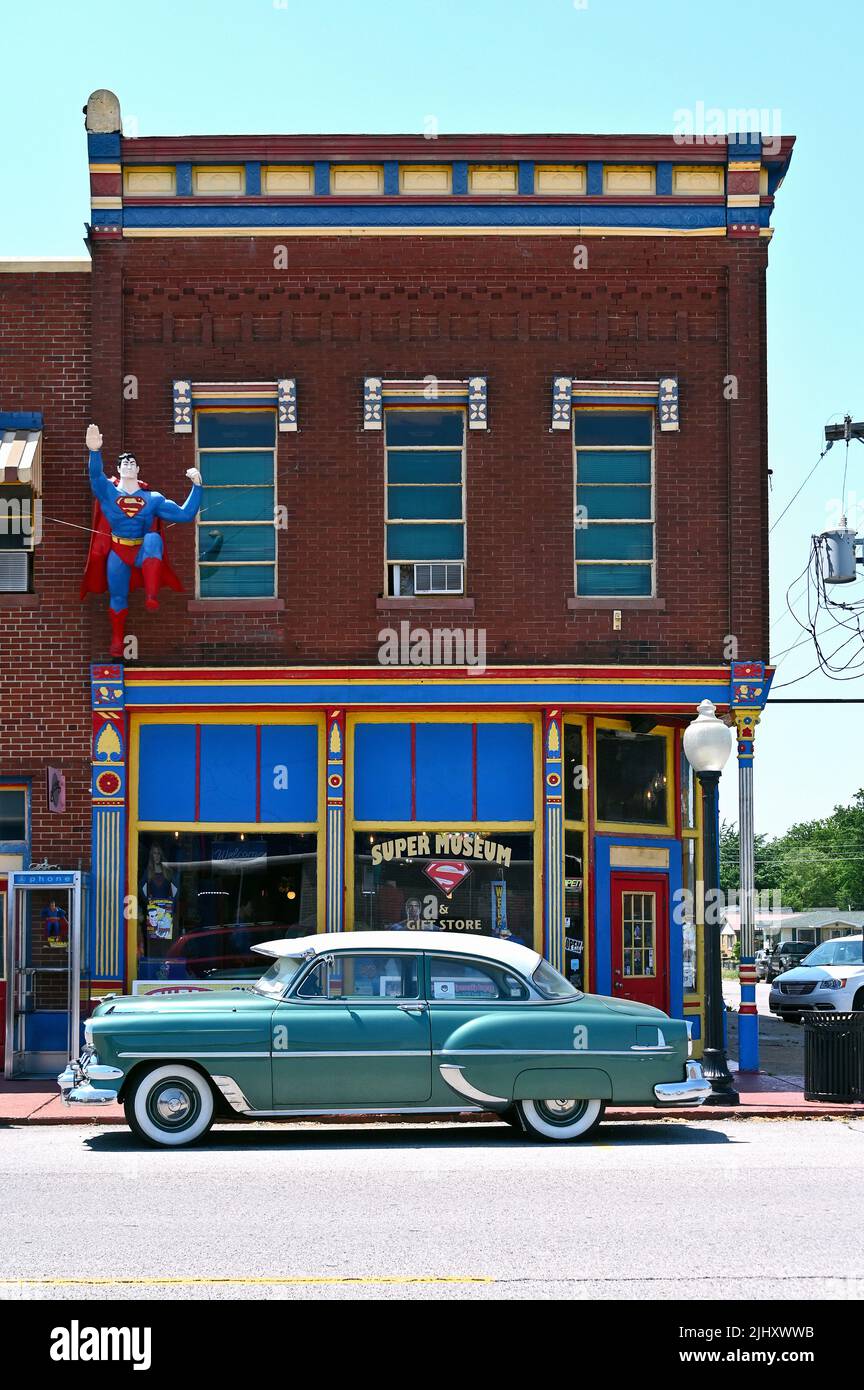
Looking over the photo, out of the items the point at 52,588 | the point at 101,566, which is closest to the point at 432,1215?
the point at 101,566

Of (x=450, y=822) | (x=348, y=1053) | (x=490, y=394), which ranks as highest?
(x=490, y=394)

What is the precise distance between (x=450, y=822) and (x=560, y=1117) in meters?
5.41

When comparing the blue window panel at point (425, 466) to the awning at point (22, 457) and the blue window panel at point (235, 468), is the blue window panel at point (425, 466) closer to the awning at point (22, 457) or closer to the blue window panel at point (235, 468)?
the blue window panel at point (235, 468)

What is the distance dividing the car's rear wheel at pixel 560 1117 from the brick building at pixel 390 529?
4.96 metres

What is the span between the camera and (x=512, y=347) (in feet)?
59.6

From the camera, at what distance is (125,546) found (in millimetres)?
17453

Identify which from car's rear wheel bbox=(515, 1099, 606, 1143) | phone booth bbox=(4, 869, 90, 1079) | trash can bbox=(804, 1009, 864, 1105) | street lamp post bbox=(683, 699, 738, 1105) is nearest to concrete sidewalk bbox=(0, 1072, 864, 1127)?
trash can bbox=(804, 1009, 864, 1105)

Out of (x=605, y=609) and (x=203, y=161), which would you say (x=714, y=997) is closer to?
(x=605, y=609)

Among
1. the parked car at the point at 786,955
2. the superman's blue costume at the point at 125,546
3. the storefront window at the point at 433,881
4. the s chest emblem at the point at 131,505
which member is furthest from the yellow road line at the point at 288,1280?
the parked car at the point at 786,955

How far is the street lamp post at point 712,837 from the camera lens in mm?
15055

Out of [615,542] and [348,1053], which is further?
[615,542]

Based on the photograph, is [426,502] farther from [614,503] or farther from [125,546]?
[125,546]

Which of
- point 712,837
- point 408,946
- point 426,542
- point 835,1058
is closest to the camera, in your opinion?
point 408,946

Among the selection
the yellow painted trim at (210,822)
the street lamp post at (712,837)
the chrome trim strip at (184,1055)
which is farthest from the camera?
the yellow painted trim at (210,822)
